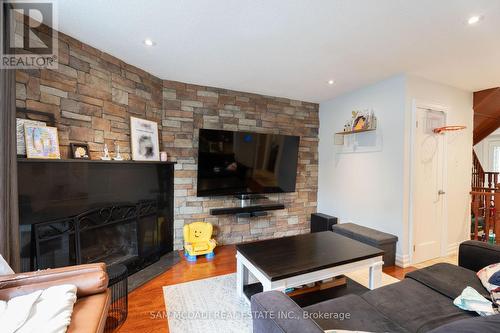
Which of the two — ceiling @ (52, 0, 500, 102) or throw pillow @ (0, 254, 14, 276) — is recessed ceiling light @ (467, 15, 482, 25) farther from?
throw pillow @ (0, 254, 14, 276)

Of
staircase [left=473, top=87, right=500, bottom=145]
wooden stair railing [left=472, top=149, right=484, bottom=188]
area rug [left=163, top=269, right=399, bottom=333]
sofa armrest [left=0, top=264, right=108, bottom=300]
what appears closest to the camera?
sofa armrest [left=0, top=264, right=108, bottom=300]

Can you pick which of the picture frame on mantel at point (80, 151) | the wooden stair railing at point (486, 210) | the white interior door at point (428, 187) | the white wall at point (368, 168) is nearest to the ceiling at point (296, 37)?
the white wall at point (368, 168)

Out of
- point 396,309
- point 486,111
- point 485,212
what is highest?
point 486,111

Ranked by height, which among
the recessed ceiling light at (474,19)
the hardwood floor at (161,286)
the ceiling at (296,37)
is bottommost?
the hardwood floor at (161,286)

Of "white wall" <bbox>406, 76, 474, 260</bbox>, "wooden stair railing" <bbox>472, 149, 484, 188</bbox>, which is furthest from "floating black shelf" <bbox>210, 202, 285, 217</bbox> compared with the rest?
"wooden stair railing" <bbox>472, 149, 484, 188</bbox>

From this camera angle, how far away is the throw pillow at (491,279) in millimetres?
1287

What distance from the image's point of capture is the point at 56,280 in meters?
1.39

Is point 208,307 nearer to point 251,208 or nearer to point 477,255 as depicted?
point 251,208

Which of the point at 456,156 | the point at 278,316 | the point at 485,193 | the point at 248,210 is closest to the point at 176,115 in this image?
the point at 248,210

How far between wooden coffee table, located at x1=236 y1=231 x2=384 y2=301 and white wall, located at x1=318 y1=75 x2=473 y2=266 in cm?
113

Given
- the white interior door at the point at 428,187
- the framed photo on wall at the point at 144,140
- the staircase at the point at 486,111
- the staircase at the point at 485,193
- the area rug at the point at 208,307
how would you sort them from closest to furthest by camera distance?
1. the area rug at the point at 208,307
2. the framed photo on wall at the point at 144,140
3. the white interior door at the point at 428,187
4. the staircase at the point at 485,193
5. the staircase at the point at 486,111

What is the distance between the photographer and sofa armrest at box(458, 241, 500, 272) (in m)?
1.73

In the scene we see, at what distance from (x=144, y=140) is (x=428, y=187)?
12.4 feet

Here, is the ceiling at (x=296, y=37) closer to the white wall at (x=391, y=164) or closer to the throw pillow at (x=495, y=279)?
the white wall at (x=391, y=164)
